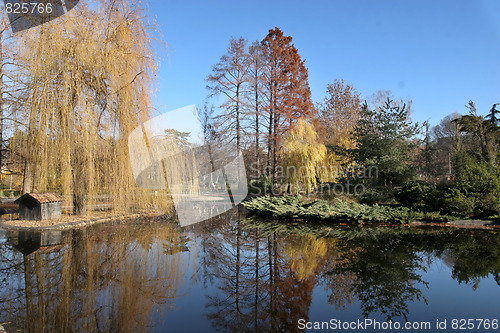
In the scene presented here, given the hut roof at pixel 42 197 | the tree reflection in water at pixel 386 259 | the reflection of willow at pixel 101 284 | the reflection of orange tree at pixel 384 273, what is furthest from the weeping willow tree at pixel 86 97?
the reflection of orange tree at pixel 384 273

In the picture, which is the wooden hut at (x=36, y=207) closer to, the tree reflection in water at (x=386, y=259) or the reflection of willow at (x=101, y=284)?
the reflection of willow at (x=101, y=284)

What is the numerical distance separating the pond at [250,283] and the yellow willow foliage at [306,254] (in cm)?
3

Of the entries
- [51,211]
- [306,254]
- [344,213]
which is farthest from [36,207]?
[344,213]

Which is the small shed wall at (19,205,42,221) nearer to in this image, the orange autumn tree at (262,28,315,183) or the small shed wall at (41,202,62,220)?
the small shed wall at (41,202,62,220)

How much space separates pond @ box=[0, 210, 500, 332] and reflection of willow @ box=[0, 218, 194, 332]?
2 centimetres

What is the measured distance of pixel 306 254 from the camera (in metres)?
7.69

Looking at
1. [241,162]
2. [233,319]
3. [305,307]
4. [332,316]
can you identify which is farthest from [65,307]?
[241,162]

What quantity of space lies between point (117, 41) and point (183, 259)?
9.29m

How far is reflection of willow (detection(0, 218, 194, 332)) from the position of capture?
13.6 feet

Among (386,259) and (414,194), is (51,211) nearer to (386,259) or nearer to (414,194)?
(386,259)

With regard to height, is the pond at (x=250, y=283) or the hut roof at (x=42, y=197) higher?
the hut roof at (x=42, y=197)

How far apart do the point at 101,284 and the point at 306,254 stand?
4.50 metres

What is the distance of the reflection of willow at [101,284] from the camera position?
4.13 metres

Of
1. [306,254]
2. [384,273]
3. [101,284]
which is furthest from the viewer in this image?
[306,254]
